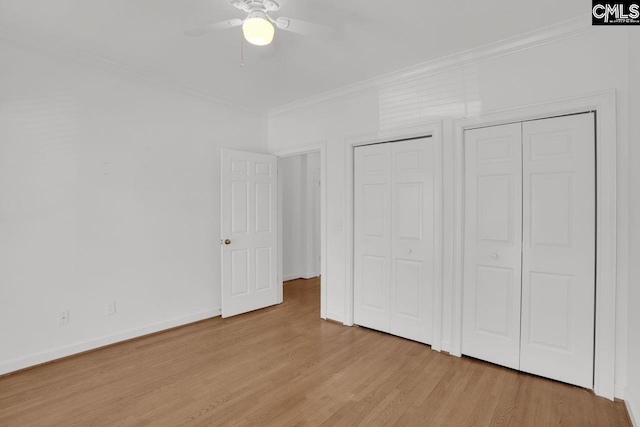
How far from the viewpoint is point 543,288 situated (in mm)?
2531

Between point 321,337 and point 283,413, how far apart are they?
128 centimetres

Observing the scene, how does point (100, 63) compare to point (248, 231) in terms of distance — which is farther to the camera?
point (248, 231)

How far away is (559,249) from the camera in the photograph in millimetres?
2467

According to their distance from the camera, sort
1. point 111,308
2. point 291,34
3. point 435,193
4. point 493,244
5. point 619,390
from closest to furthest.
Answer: point 619,390, point 291,34, point 493,244, point 435,193, point 111,308

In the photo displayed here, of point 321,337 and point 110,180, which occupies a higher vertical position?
point 110,180

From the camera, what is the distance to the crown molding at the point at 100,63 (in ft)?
8.58

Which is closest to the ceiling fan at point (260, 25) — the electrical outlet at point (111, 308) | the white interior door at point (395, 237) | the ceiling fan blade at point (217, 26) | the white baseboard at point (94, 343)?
the ceiling fan blade at point (217, 26)

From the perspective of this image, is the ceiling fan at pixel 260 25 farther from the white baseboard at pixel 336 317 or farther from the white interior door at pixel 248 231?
the white baseboard at pixel 336 317

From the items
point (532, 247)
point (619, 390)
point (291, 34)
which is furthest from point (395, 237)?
point (291, 34)

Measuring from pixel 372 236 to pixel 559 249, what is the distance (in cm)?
165

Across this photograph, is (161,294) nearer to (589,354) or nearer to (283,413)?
(283,413)

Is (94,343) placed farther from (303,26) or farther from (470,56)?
(470,56)

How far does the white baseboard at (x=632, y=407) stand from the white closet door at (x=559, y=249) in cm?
22

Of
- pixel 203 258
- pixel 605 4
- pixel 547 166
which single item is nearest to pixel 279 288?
pixel 203 258
